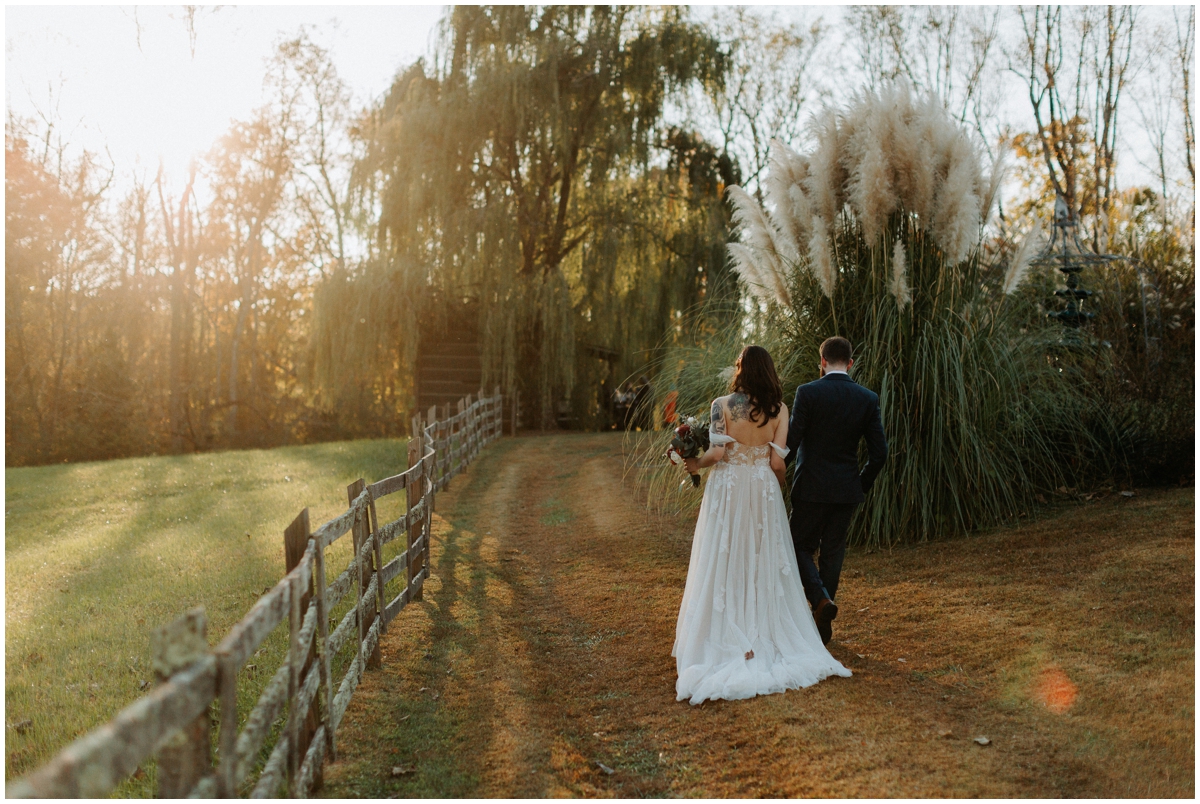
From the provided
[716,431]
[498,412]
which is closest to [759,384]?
[716,431]

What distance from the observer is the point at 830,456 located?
5070mm

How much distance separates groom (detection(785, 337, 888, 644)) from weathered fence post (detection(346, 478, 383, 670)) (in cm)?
251

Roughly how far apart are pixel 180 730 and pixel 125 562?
23.9ft

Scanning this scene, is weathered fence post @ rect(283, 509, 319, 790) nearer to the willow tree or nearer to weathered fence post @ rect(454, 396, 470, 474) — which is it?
weathered fence post @ rect(454, 396, 470, 474)

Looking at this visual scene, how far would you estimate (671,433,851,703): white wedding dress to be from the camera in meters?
4.37

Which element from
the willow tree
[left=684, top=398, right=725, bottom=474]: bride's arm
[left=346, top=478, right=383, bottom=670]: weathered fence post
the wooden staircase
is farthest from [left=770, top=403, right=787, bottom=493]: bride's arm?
the wooden staircase

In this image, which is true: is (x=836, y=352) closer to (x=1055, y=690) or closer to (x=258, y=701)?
(x=1055, y=690)

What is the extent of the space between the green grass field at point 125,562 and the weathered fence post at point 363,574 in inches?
24.0

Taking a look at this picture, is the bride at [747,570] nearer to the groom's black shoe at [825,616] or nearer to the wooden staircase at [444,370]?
the groom's black shoe at [825,616]

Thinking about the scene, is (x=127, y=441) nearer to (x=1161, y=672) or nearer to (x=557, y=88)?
(x=557, y=88)

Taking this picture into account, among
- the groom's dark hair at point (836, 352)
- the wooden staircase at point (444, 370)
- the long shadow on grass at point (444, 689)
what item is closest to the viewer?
the long shadow on grass at point (444, 689)

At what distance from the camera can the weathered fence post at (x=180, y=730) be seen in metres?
2.20

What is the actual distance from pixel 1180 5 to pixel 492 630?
17.8 metres

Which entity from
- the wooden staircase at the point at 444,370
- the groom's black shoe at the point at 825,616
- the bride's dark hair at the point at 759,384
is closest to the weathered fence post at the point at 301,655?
the bride's dark hair at the point at 759,384
